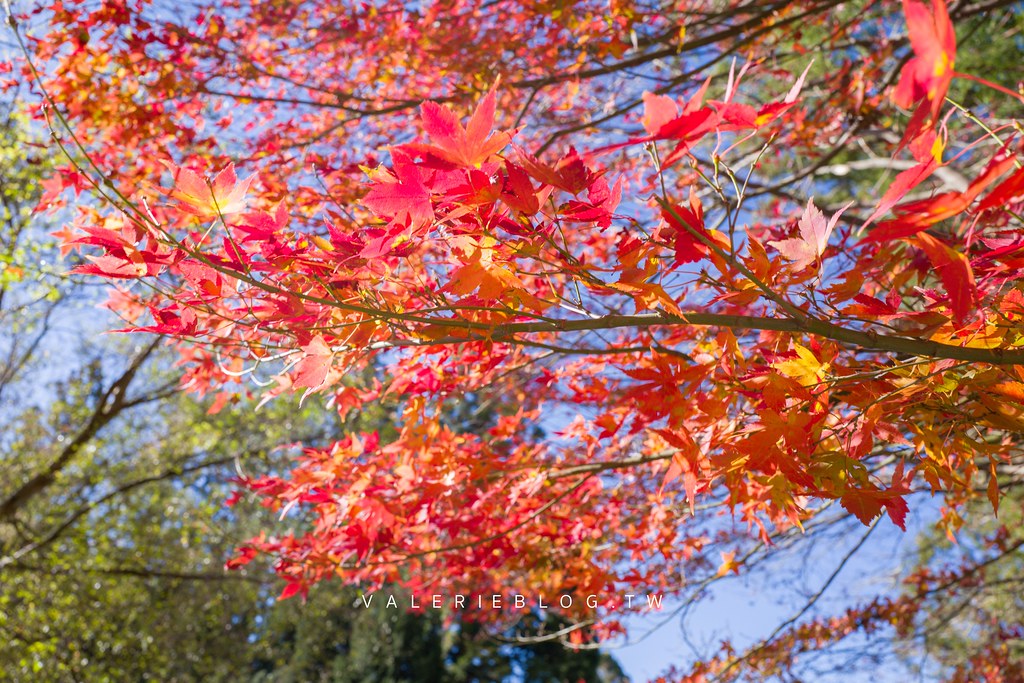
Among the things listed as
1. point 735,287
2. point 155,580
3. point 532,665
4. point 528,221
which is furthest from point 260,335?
point 532,665

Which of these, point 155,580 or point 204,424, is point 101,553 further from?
point 204,424

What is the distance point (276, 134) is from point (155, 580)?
19.0 ft

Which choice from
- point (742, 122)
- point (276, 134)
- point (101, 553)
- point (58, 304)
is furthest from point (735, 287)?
point (101, 553)

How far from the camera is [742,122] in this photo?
0.78m

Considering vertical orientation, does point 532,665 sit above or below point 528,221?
above

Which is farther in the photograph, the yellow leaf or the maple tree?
the yellow leaf

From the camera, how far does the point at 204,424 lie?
775cm

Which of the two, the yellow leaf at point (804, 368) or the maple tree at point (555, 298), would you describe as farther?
the yellow leaf at point (804, 368)

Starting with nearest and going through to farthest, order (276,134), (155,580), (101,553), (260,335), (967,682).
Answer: (260,335), (276,134), (967,682), (101,553), (155,580)

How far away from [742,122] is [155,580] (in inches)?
324

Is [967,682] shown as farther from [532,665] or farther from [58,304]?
[58,304]

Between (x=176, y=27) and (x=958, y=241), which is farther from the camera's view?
(x=176, y=27)

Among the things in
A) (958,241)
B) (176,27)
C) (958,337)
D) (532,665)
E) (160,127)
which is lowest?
(958,337)

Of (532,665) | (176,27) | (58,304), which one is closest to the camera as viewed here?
(176,27)
